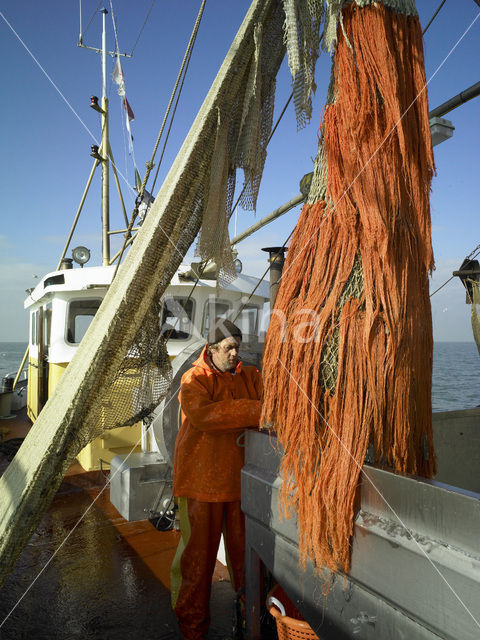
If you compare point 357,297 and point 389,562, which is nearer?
point 389,562

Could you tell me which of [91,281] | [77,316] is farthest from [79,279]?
[77,316]

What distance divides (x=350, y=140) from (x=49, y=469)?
165 cm

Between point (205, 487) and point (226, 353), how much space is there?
863 mm

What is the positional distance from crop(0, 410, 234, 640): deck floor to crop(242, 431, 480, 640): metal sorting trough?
5.21 ft

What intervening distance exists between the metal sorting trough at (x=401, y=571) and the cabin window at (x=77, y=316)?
5.66 metres

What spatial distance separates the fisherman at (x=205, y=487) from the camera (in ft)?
9.27

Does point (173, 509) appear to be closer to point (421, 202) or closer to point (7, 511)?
point (7, 511)

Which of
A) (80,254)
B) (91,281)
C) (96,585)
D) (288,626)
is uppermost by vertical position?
(80,254)

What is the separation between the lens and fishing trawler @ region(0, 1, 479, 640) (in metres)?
1.26

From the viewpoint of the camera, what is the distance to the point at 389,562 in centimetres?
143

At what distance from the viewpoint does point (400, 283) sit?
171 cm

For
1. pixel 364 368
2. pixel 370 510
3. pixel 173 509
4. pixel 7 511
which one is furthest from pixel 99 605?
pixel 364 368

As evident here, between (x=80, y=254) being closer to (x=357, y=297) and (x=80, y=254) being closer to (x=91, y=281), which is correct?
(x=91, y=281)

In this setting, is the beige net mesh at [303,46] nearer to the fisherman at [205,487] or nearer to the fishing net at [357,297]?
the fishing net at [357,297]
